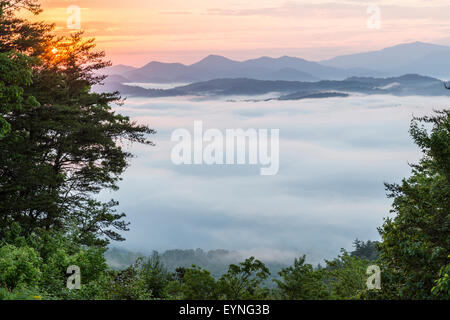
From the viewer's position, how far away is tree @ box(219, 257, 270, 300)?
30.4 ft

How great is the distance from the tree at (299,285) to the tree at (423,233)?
106 inches

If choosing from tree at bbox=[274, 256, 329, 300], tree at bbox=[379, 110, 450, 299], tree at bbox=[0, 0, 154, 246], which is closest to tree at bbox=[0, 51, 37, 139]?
tree at bbox=[0, 0, 154, 246]

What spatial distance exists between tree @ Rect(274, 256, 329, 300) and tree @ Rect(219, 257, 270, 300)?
35 cm

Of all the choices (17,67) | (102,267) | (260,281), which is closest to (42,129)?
(17,67)

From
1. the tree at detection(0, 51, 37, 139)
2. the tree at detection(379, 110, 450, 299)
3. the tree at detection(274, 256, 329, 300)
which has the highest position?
the tree at detection(0, 51, 37, 139)

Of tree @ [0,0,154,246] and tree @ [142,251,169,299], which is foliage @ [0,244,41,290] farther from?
tree @ [0,0,154,246]

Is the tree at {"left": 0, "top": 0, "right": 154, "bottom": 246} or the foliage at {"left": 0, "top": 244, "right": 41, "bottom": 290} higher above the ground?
the tree at {"left": 0, "top": 0, "right": 154, "bottom": 246}

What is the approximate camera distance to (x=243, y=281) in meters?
9.61

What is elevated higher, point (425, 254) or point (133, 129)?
point (133, 129)

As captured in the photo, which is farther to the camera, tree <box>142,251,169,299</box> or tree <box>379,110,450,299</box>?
tree <box>142,251,169,299</box>

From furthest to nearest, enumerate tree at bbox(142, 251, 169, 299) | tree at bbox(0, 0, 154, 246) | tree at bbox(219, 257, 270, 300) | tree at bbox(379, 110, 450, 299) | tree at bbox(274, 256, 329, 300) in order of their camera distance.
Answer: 1. tree at bbox(0, 0, 154, 246)
2. tree at bbox(142, 251, 169, 299)
3. tree at bbox(379, 110, 450, 299)
4. tree at bbox(274, 256, 329, 300)
5. tree at bbox(219, 257, 270, 300)

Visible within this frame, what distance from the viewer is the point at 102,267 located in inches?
623

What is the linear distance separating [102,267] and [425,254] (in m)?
9.79
